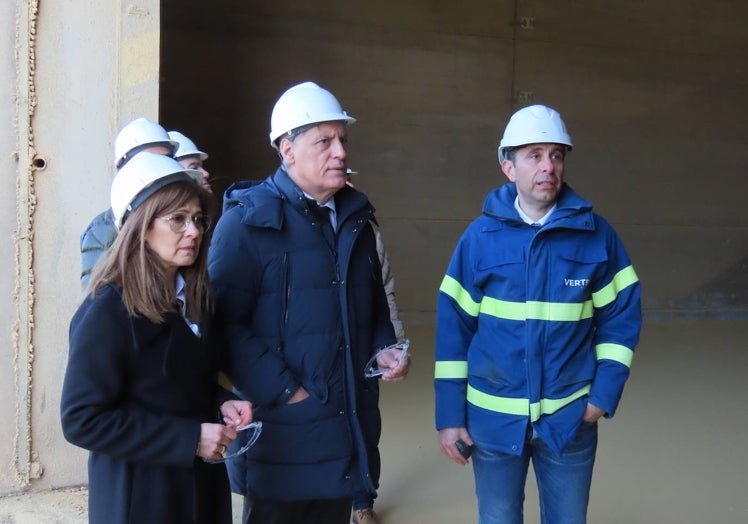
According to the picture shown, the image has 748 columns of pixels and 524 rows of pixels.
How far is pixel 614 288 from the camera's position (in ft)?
8.08

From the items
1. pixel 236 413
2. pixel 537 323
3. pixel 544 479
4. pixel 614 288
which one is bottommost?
pixel 544 479

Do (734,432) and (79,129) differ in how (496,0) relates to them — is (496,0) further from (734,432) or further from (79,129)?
(79,129)

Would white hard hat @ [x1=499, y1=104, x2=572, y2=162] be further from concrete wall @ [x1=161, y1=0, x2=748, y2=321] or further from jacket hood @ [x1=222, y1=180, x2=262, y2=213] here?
concrete wall @ [x1=161, y1=0, x2=748, y2=321]

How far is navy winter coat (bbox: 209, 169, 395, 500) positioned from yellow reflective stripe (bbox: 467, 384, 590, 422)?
0.42m

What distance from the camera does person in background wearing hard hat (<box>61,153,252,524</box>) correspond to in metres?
1.73

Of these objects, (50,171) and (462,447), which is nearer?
(462,447)

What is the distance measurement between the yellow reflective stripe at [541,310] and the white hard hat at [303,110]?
2.43 ft

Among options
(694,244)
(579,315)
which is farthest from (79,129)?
(694,244)

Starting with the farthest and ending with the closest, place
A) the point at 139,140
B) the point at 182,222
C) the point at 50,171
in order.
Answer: the point at 50,171
the point at 139,140
the point at 182,222

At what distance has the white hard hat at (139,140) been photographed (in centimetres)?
310

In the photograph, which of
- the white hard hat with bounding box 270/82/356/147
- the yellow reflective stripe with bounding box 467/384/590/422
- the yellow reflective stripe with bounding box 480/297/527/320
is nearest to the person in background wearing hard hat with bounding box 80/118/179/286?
the white hard hat with bounding box 270/82/356/147

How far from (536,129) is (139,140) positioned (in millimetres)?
1592

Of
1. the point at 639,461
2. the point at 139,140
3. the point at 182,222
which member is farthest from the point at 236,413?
the point at 639,461

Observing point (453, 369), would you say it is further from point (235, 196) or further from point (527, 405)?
point (235, 196)
